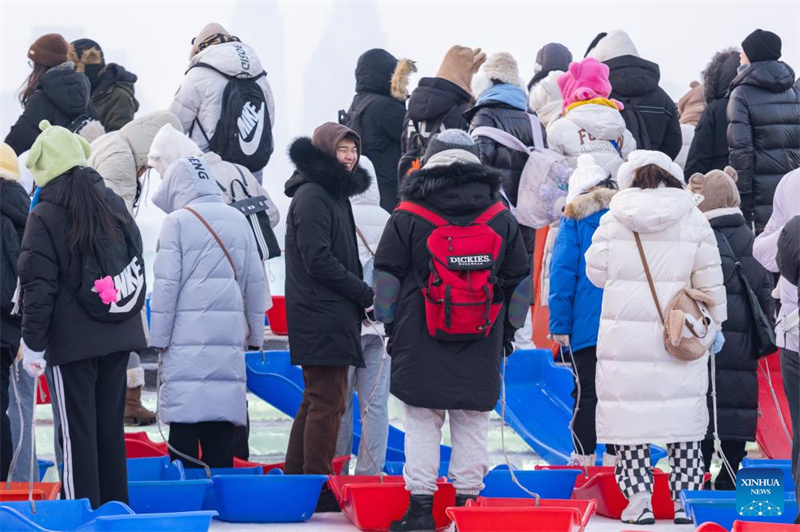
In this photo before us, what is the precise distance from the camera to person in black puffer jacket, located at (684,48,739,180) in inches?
351

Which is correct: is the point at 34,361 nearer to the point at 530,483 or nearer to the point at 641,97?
the point at 530,483

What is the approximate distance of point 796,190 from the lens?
5.59 metres

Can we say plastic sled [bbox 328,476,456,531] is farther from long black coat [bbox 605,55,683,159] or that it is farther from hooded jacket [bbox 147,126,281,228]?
long black coat [bbox 605,55,683,159]

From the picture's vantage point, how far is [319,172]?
593cm

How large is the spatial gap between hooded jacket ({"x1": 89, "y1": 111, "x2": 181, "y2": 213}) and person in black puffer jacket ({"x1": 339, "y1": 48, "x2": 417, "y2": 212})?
2.05 meters

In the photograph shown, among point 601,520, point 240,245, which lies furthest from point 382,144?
point 601,520

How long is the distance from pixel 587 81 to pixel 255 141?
187 cm

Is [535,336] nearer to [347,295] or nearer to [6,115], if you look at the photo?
[347,295]

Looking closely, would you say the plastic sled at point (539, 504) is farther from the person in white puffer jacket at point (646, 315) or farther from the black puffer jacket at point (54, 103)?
the black puffer jacket at point (54, 103)

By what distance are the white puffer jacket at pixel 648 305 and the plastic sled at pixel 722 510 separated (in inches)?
15.2

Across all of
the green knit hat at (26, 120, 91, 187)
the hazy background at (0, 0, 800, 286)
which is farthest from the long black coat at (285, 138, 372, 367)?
the hazy background at (0, 0, 800, 286)

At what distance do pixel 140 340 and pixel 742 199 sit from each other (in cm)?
450

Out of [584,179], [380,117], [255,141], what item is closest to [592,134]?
[584,179]

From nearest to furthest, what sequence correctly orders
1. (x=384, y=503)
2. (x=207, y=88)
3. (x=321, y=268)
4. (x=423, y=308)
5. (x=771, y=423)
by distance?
(x=423, y=308) < (x=384, y=503) < (x=321, y=268) < (x=771, y=423) < (x=207, y=88)
